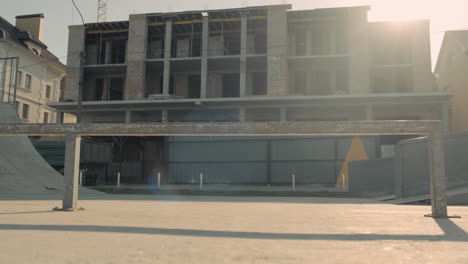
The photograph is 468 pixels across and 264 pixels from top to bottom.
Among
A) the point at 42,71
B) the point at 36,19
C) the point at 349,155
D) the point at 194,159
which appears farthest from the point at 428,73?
the point at 36,19

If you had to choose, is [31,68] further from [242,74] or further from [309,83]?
[309,83]

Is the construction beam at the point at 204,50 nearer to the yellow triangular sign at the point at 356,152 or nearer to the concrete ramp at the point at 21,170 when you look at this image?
the yellow triangular sign at the point at 356,152

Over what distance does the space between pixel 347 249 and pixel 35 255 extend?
3157 mm

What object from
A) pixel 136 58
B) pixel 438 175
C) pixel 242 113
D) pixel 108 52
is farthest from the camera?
pixel 108 52

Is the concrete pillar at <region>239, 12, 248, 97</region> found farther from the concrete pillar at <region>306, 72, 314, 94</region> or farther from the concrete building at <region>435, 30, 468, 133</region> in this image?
the concrete building at <region>435, 30, 468, 133</region>

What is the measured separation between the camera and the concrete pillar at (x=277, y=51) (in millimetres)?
31062

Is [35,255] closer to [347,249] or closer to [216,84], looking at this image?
[347,249]

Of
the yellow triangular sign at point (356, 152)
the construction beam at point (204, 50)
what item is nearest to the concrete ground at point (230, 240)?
the yellow triangular sign at point (356, 152)

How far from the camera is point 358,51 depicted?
101 ft

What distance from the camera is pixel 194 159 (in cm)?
2770

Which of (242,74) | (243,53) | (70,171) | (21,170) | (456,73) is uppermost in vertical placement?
(243,53)

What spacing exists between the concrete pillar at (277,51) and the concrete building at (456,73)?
14628mm

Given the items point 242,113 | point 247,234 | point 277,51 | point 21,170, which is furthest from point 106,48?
point 247,234

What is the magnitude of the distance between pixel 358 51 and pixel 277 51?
6908mm
